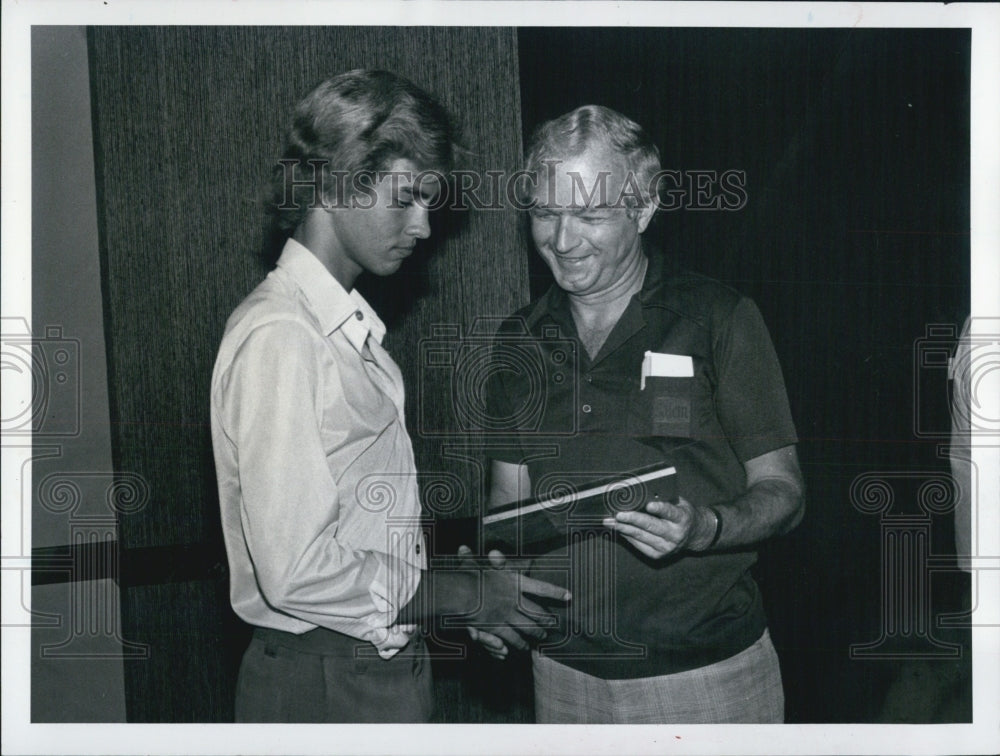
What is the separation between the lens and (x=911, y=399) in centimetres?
199

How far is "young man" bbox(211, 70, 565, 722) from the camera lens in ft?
5.91

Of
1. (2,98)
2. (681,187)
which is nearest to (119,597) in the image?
(2,98)

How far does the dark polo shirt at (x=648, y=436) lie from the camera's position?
1.89 m

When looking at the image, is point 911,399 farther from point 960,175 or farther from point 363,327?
point 363,327

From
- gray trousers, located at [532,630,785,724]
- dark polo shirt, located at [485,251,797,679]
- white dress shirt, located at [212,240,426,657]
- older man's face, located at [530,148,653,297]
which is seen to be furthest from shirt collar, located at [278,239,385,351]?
gray trousers, located at [532,630,785,724]

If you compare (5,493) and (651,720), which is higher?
(5,493)

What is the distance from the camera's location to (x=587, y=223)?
1908 millimetres

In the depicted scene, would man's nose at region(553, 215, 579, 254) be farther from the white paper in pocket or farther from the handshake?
the handshake

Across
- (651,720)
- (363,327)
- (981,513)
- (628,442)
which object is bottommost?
(651,720)

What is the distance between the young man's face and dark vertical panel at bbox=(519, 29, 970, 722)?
26cm

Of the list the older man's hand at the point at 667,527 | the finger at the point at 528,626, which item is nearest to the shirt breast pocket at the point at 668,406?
the older man's hand at the point at 667,527

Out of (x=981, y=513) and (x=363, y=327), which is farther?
(x=981, y=513)

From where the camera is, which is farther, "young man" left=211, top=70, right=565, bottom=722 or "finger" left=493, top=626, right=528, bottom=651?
"finger" left=493, top=626, right=528, bottom=651

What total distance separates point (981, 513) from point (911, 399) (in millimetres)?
288
